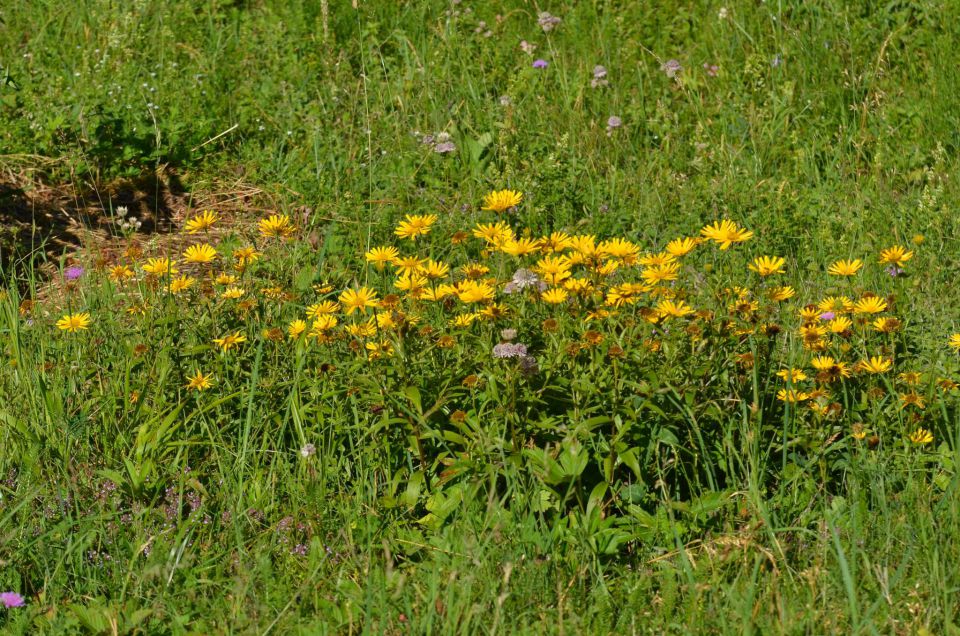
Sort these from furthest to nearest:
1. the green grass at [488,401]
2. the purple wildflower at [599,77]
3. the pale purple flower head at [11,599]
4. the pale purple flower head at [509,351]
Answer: the purple wildflower at [599,77]
the pale purple flower head at [509,351]
the green grass at [488,401]
the pale purple flower head at [11,599]

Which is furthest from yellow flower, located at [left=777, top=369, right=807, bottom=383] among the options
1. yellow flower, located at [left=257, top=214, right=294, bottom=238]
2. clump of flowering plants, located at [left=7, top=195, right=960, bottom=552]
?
yellow flower, located at [left=257, top=214, right=294, bottom=238]

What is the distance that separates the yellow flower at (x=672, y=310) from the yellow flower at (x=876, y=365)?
45 cm

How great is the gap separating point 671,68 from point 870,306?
2.49m

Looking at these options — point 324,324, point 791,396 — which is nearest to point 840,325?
point 791,396

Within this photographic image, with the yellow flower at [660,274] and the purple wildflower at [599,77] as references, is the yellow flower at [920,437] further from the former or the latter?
the purple wildflower at [599,77]

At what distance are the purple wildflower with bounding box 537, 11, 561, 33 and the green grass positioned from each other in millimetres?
Result: 442

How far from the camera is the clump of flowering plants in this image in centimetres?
260

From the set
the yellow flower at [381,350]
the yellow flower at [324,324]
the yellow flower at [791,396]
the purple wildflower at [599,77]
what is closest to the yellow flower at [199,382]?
the yellow flower at [324,324]

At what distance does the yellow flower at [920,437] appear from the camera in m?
2.69

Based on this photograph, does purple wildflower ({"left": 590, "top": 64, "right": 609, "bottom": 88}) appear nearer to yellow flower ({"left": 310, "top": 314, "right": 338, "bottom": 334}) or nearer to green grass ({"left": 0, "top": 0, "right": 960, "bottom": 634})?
green grass ({"left": 0, "top": 0, "right": 960, "bottom": 634})

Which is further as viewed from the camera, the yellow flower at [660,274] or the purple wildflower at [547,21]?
the purple wildflower at [547,21]

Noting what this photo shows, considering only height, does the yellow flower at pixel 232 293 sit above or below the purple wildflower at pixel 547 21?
below

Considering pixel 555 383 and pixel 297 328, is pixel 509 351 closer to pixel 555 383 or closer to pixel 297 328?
pixel 555 383

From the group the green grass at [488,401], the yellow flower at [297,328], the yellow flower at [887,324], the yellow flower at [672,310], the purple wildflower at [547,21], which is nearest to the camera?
the green grass at [488,401]
